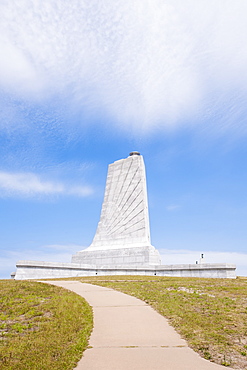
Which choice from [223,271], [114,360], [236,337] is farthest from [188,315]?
[223,271]

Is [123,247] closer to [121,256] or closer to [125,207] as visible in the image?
[121,256]

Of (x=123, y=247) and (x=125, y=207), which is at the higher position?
(x=125, y=207)

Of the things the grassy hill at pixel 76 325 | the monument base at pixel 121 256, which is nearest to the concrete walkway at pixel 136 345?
the grassy hill at pixel 76 325

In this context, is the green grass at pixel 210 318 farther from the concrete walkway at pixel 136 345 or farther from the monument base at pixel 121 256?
the monument base at pixel 121 256

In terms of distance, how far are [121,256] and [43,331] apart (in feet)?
75.6

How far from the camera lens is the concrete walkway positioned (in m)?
4.93

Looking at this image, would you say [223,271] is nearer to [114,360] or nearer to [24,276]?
[24,276]

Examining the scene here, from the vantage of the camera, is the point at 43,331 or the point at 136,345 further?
the point at 43,331

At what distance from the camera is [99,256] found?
31.3m

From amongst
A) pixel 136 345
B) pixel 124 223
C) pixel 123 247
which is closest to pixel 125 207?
pixel 124 223

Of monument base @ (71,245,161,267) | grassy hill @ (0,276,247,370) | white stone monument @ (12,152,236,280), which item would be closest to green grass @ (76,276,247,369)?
grassy hill @ (0,276,247,370)

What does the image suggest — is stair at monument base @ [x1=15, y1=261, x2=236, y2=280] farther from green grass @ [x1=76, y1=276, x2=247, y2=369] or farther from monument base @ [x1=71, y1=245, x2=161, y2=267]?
green grass @ [x1=76, y1=276, x2=247, y2=369]

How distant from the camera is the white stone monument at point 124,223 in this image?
29.2 m

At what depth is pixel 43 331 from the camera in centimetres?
700
